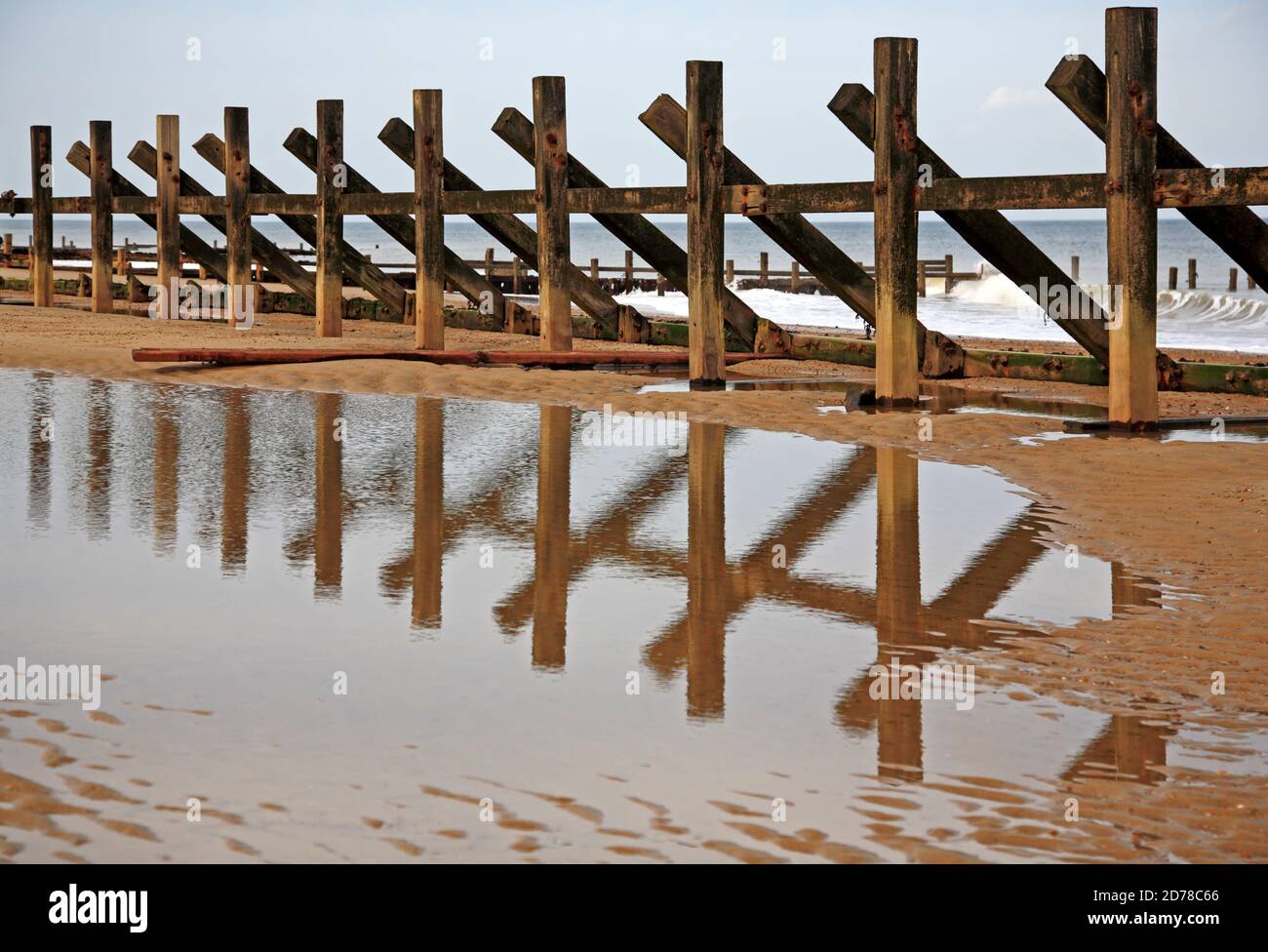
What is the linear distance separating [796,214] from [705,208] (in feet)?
2.39

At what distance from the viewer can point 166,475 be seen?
29.7 ft

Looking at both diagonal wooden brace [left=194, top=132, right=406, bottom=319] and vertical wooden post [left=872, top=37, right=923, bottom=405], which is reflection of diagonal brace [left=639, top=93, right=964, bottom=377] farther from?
diagonal wooden brace [left=194, top=132, right=406, bottom=319]

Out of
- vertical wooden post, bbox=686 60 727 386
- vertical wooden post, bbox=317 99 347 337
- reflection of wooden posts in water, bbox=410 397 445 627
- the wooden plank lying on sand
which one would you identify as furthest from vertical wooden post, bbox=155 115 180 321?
reflection of wooden posts in water, bbox=410 397 445 627

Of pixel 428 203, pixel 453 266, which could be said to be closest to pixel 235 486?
pixel 428 203

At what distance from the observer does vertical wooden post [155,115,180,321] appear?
20.4 m

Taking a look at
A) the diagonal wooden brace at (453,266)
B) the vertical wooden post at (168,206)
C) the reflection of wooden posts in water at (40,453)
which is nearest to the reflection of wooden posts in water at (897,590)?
the reflection of wooden posts in water at (40,453)

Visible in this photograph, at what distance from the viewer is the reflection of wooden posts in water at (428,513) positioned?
6207 millimetres

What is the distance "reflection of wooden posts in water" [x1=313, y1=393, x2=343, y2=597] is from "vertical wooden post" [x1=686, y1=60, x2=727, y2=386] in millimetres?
3173

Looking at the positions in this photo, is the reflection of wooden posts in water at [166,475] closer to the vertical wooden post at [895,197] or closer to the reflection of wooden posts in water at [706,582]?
the reflection of wooden posts in water at [706,582]

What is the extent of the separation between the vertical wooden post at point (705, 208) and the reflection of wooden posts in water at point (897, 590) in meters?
3.30

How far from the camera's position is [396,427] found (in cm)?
1141

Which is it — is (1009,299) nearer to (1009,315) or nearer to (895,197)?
(1009,315)

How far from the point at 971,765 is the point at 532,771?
1139 mm
